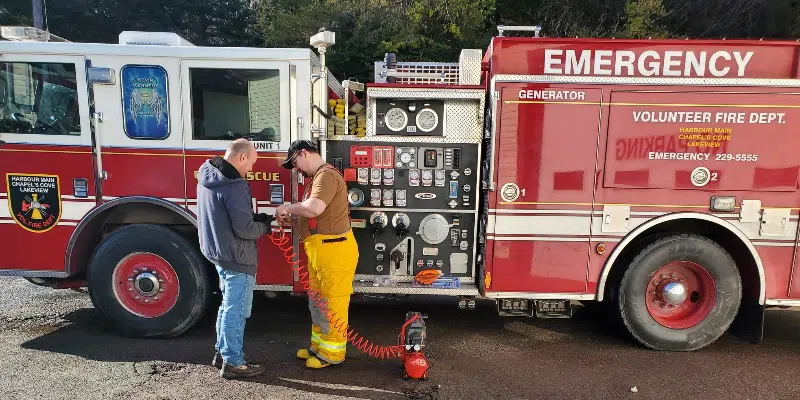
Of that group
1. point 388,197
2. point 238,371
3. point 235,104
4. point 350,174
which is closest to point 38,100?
point 235,104

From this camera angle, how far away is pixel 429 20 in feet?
57.8

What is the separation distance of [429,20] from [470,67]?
1353 centimetres

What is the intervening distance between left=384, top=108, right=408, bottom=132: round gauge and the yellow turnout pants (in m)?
1.10

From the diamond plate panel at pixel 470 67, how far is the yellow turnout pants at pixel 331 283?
1.94 meters

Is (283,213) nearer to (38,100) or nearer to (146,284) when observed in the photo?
(146,284)

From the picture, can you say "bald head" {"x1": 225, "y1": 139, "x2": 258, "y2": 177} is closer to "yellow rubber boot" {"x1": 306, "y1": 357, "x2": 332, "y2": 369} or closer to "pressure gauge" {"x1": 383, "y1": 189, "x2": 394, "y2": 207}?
"pressure gauge" {"x1": 383, "y1": 189, "x2": 394, "y2": 207}

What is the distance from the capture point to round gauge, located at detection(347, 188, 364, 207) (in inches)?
186

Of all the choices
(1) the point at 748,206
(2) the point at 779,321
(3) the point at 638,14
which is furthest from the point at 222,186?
(3) the point at 638,14

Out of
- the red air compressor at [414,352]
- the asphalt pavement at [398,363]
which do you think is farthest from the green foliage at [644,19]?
the red air compressor at [414,352]

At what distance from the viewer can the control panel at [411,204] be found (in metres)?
4.70

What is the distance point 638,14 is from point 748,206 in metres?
15.7

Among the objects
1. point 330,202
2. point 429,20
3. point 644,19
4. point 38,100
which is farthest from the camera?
point 644,19

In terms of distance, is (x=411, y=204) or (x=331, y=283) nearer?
(x=331, y=283)

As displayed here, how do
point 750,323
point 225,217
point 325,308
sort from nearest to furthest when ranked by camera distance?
point 225,217
point 325,308
point 750,323
